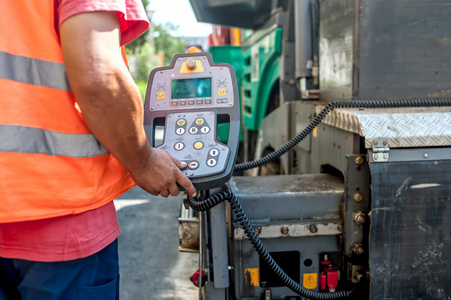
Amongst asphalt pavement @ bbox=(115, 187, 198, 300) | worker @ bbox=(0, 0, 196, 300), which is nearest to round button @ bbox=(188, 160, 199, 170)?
worker @ bbox=(0, 0, 196, 300)

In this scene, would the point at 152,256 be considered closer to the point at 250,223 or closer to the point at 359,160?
the point at 250,223

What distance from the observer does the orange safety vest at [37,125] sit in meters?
1.18

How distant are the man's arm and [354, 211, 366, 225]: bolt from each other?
1.02 meters

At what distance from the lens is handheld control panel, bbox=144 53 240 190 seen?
152 centimetres

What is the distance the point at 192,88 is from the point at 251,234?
0.64 meters

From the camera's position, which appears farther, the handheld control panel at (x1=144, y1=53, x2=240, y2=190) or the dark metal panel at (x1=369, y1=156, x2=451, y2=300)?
the dark metal panel at (x1=369, y1=156, x2=451, y2=300)

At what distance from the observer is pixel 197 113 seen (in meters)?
1.67

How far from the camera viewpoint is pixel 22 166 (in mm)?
1205

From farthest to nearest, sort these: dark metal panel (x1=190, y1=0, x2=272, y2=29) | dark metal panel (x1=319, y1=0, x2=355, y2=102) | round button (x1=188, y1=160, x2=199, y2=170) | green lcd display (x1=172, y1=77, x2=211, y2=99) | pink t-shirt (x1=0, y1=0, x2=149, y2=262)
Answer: dark metal panel (x1=190, y1=0, x2=272, y2=29) < dark metal panel (x1=319, y1=0, x2=355, y2=102) < green lcd display (x1=172, y1=77, x2=211, y2=99) < round button (x1=188, y1=160, x2=199, y2=170) < pink t-shirt (x1=0, y1=0, x2=149, y2=262)

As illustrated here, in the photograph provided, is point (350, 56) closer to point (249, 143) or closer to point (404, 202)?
point (404, 202)

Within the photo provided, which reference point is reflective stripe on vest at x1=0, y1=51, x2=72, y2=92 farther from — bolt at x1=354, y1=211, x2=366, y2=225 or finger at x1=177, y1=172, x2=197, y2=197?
bolt at x1=354, y1=211, x2=366, y2=225

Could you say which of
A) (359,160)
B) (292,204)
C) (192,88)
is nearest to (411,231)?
(359,160)

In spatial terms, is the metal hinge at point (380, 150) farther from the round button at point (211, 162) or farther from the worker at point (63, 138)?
the worker at point (63, 138)

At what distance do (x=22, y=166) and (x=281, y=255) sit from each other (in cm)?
144
